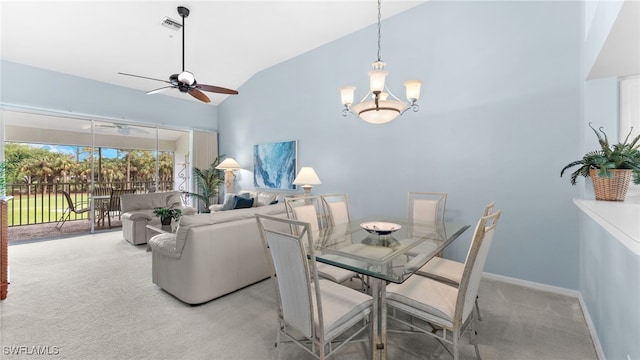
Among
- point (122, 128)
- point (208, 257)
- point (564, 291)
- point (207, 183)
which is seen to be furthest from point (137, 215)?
point (564, 291)

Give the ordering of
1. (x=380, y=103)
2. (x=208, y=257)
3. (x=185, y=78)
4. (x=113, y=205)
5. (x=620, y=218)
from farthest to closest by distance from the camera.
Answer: (x=113, y=205)
(x=185, y=78)
(x=208, y=257)
(x=380, y=103)
(x=620, y=218)

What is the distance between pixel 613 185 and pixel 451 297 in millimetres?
1390

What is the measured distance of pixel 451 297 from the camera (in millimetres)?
1607

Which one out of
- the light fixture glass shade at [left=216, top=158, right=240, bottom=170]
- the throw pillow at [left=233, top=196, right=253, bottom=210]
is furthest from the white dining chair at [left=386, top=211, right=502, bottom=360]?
the light fixture glass shade at [left=216, top=158, right=240, bottom=170]

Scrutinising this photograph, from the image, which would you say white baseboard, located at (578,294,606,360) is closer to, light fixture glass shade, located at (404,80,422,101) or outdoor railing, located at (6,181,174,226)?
light fixture glass shade, located at (404,80,422,101)

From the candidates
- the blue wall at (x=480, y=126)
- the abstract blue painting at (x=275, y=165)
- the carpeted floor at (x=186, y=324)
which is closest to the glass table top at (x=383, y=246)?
the carpeted floor at (x=186, y=324)

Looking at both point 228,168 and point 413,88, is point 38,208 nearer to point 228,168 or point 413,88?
point 228,168

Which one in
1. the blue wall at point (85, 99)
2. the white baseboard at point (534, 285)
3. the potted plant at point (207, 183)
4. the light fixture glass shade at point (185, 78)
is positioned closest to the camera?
the white baseboard at point (534, 285)

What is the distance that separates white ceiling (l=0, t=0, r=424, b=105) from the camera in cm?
347

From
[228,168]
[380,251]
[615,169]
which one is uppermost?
[228,168]

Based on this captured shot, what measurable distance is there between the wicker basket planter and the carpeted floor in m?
1.09

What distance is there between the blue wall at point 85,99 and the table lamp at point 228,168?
1.52 m

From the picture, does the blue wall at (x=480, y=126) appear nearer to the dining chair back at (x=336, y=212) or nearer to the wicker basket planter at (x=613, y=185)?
the wicker basket planter at (x=613, y=185)

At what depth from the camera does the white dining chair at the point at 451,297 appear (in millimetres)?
1400
